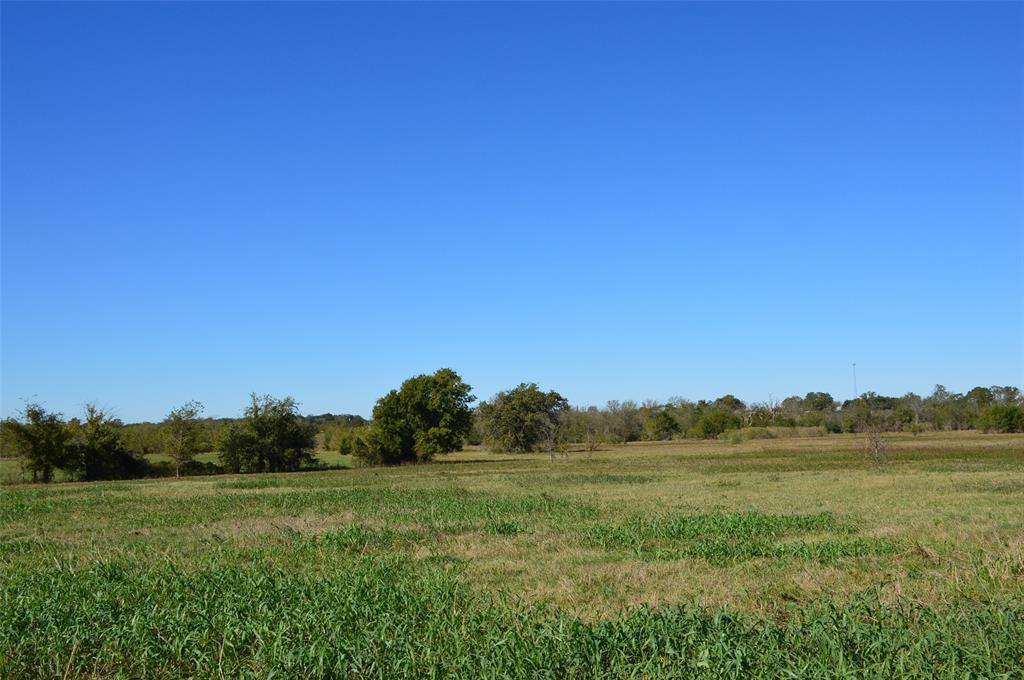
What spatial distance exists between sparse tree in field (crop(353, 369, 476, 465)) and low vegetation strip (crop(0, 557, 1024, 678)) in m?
58.1

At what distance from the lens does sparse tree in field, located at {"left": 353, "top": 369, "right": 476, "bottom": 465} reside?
67938 mm

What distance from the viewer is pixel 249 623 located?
27.2 feet

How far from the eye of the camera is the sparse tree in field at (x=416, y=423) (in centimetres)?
6794

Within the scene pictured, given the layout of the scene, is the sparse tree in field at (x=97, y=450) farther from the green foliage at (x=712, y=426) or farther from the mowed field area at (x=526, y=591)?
the green foliage at (x=712, y=426)

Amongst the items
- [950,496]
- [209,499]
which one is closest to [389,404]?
[209,499]

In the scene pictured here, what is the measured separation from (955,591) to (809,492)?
1925cm

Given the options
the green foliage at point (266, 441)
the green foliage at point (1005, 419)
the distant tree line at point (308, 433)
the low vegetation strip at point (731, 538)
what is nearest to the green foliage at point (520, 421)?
the distant tree line at point (308, 433)

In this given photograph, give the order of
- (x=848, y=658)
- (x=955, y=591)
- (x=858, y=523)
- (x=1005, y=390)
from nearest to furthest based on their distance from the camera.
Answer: (x=848, y=658) → (x=955, y=591) → (x=858, y=523) → (x=1005, y=390)

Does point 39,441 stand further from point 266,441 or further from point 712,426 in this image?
point 712,426

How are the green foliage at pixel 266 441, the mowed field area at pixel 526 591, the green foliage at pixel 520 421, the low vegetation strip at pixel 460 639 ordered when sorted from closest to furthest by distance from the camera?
1. the low vegetation strip at pixel 460 639
2. the mowed field area at pixel 526 591
3. the green foliage at pixel 266 441
4. the green foliage at pixel 520 421

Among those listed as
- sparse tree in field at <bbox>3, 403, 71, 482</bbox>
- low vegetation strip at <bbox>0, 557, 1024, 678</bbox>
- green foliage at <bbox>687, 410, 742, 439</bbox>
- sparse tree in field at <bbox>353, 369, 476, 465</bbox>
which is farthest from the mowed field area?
green foliage at <bbox>687, 410, 742, 439</bbox>

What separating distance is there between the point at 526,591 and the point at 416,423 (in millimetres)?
58244

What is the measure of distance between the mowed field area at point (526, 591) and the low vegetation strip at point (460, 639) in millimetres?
29

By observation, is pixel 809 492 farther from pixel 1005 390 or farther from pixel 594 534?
pixel 1005 390
